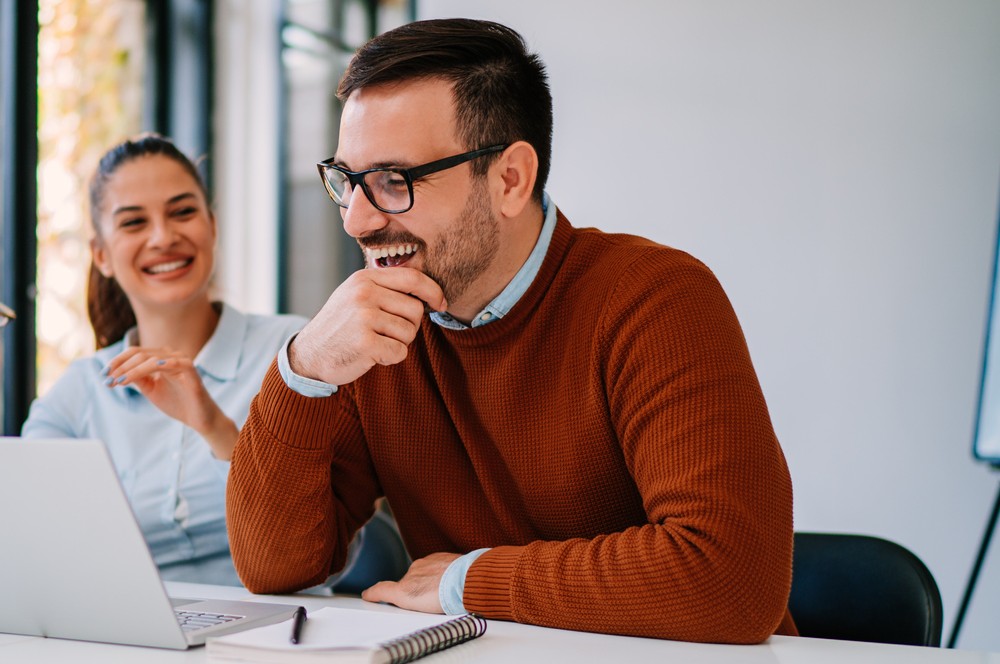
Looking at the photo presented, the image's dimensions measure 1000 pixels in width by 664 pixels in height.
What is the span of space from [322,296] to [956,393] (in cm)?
236

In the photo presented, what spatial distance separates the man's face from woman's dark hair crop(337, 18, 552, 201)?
0.02m

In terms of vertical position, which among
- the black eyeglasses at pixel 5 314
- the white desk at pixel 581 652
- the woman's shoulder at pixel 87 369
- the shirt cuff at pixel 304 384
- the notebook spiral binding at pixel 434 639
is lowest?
the white desk at pixel 581 652

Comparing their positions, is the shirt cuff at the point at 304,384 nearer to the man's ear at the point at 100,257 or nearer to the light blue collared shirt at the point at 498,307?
the light blue collared shirt at the point at 498,307

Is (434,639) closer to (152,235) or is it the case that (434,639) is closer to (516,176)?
(516,176)

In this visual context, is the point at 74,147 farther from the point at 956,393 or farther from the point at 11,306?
the point at 956,393

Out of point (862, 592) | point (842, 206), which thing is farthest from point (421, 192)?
point (842, 206)

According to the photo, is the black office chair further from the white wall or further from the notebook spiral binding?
the white wall

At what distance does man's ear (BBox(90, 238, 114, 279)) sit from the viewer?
2.12 metres

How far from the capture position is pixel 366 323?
49.8 inches

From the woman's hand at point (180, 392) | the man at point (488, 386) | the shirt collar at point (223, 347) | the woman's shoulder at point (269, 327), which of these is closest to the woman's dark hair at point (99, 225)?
the shirt collar at point (223, 347)

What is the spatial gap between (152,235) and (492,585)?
1.27 m

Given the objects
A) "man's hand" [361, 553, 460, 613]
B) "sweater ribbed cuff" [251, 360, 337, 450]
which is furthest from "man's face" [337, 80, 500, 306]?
"man's hand" [361, 553, 460, 613]

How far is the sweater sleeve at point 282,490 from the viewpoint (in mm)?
1352

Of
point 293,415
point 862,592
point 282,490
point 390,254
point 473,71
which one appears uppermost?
point 473,71
